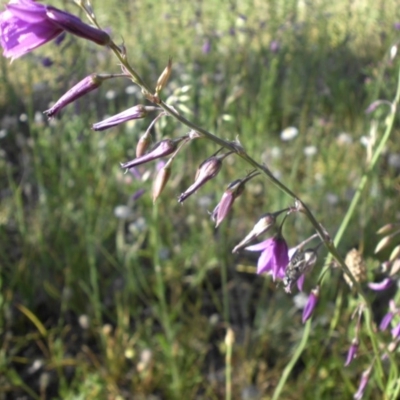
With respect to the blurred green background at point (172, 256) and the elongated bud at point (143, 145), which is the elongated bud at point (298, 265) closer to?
the elongated bud at point (143, 145)

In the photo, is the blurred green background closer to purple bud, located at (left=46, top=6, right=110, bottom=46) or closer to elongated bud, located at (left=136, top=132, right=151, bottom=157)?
elongated bud, located at (left=136, top=132, right=151, bottom=157)

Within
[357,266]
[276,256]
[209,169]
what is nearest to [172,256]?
[357,266]

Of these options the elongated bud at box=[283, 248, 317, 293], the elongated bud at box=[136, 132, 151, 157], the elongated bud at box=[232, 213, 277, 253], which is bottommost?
the elongated bud at box=[283, 248, 317, 293]

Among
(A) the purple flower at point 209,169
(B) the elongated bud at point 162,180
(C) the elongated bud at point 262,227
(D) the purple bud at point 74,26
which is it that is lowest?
(C) the elongated bud at point 262,227

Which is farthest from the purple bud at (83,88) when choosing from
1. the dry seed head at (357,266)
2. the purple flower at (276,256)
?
the dry seed head at (357,266)

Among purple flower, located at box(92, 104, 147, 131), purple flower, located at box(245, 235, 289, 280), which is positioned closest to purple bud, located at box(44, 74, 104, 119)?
purple flower, located at box(92, 104, 147, 131)

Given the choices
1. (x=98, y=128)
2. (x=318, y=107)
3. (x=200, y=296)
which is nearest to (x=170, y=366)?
(x=200, y=296)
